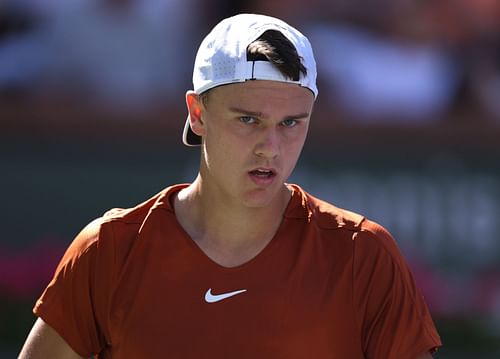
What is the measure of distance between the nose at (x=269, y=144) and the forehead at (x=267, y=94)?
0.23ft

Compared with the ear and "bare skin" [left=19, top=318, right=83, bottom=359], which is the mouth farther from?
"bare skin" [left=19, top=318, right=83, bottom=359]

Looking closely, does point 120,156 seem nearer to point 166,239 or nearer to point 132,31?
point 132,31

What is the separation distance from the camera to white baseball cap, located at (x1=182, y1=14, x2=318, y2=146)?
291 centimetres

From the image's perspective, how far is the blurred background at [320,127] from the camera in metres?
7.43

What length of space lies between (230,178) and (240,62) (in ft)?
1.04

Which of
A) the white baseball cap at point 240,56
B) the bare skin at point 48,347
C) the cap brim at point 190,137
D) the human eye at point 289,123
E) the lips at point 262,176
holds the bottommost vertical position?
the bare skin at point 48,347

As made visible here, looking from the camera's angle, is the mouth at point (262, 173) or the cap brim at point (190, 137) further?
the cap brim at point (190, 137)

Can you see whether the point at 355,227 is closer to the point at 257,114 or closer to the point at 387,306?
the point at 387,306

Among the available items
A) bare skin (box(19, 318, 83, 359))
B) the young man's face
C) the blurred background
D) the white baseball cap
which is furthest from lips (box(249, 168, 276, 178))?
the blurred background

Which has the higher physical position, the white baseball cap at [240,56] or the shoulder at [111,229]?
the white baseball cap at [240,56]

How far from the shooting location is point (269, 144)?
9.45 ft

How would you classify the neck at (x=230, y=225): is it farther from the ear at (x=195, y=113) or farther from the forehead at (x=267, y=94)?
the forehead at (x=267, y=94)

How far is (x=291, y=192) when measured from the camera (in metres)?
3.18

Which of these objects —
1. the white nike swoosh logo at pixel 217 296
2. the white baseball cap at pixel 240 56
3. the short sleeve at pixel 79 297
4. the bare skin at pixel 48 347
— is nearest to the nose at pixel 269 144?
the white baseball cap at pixel 240 56
